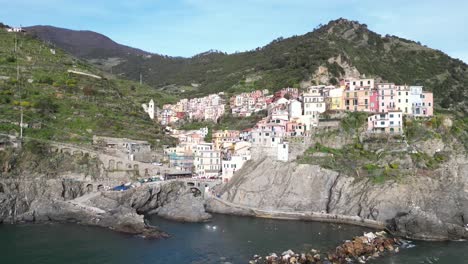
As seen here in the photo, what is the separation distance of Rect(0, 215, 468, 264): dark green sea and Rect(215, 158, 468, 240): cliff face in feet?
9.20

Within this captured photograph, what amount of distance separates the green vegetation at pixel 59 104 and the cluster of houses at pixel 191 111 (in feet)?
39.3

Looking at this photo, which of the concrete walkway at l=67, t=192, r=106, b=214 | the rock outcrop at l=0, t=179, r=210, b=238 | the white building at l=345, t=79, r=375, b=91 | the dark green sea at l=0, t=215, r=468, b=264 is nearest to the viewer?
the dark green sea at l=0, t=215, r=468, b=264

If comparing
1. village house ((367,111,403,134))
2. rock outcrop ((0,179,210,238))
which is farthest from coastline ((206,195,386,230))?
village house ((367,111,403,134))

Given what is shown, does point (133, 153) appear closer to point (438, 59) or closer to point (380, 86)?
point (380, 86)

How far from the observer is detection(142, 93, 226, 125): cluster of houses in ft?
304

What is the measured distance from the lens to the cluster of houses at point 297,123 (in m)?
60.0

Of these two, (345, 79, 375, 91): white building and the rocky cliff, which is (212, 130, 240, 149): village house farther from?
(345, 79, 375, 91): white building

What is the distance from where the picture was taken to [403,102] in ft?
208

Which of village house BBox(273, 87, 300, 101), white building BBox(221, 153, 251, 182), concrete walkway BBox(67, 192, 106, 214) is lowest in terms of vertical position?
concrete walkway BBox(67, 192, 106, 214)

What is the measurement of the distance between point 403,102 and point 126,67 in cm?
15396

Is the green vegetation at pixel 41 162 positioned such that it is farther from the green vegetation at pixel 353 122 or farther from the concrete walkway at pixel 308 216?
the green vegetation at pixel 353 122

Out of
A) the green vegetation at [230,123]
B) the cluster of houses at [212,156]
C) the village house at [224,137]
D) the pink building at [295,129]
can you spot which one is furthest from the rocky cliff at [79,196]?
the green vegetation at [230,123]

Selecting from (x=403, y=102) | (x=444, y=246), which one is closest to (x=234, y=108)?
(x=403, y=102)

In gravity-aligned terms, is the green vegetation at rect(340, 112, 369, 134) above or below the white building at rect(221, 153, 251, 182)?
above
